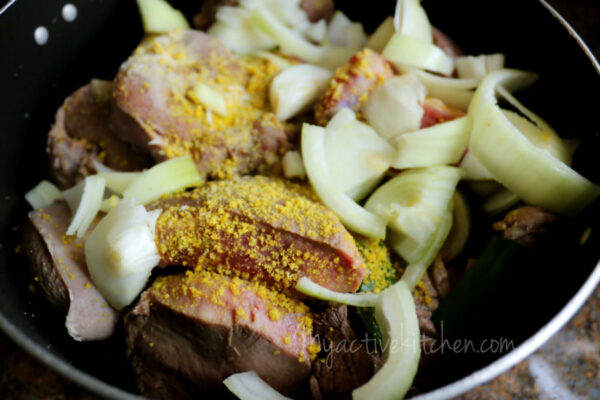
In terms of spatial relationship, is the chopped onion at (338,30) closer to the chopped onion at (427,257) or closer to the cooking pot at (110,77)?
the cooking pot at (110,77)

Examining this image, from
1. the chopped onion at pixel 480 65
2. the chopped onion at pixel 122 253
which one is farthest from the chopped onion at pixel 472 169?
the chopped onion at pixel 122 253

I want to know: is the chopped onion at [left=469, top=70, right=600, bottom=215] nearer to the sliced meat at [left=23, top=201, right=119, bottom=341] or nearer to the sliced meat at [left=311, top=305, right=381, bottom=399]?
the sliced meat at [left=311, top=305, right=381, bottom=399]

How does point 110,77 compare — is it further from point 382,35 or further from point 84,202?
point 382,35

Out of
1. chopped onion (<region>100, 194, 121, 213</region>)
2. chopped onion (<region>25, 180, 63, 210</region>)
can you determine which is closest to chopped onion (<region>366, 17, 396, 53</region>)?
chopped onion (<region>100, 194, 121, 213</region>)

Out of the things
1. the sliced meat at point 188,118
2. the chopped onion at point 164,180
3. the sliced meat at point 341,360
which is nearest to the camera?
the sliced meat at point 341,360

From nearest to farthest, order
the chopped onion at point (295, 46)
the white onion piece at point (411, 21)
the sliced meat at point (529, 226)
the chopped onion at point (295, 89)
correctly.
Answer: the sliced meat at point (529, 226), the chopped onion at point (295, 89), the white onion piece at point (411, 21), the chopped onion at point (295, 46)

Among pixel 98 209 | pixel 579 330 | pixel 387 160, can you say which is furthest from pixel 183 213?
pixel 579 330

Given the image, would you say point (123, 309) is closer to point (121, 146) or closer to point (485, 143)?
point (121, 146)
